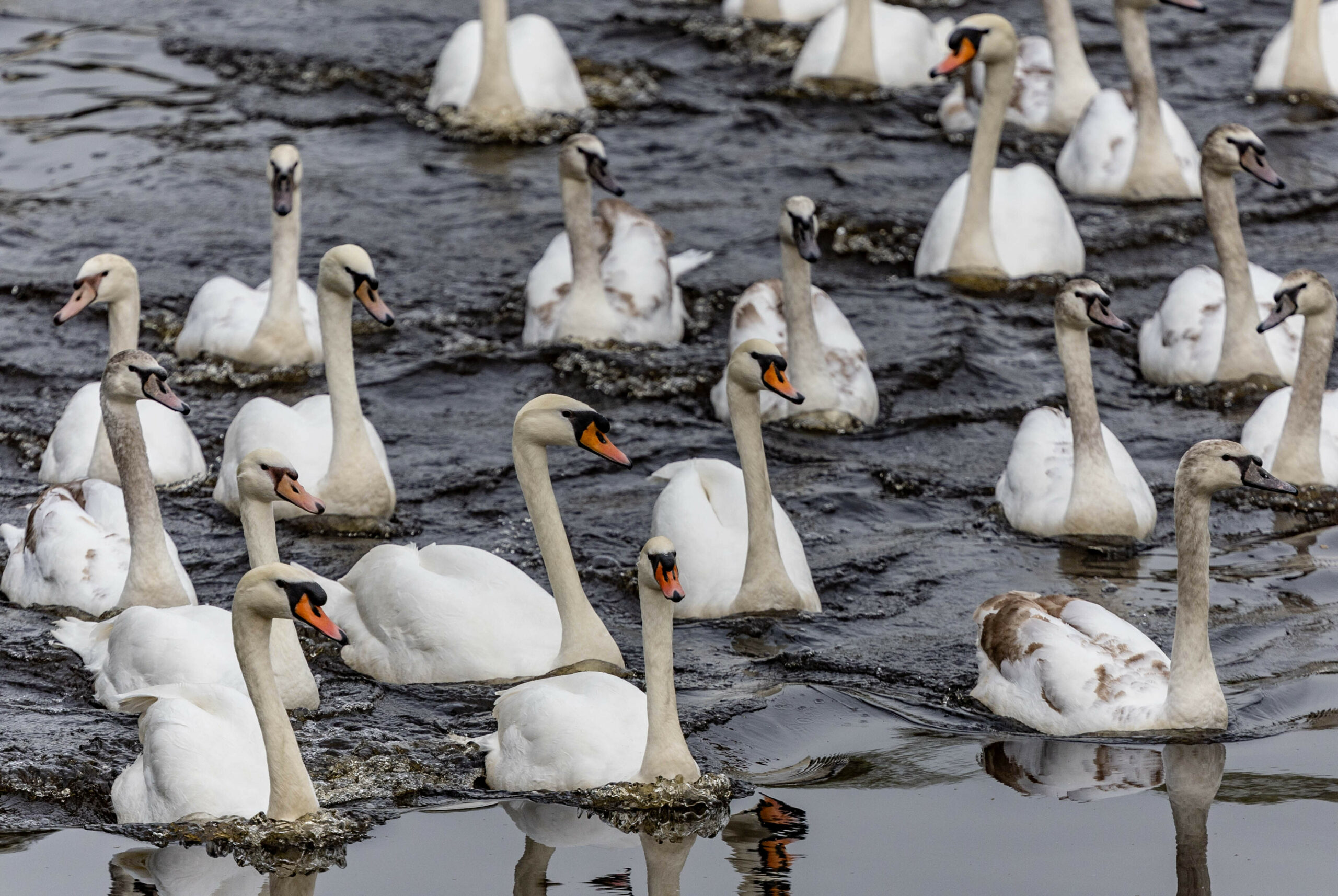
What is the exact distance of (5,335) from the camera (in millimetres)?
12484

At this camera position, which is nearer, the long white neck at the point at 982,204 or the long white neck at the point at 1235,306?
the long white neck at the point at 1235,306

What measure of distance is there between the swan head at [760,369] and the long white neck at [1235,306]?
3.45 meters

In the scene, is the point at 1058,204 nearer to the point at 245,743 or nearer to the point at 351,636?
the point at 351,636

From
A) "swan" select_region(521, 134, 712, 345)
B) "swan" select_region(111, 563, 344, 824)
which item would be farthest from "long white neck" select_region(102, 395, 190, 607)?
"swan" select_region(521, 134, 712, 345)

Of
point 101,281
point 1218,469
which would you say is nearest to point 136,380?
point 101,281

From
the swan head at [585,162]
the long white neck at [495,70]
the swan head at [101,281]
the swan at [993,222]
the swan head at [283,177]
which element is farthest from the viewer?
the long white neck at [495,70]

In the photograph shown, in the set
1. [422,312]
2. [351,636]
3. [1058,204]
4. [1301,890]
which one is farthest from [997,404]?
[1301,890]

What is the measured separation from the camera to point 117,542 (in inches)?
358

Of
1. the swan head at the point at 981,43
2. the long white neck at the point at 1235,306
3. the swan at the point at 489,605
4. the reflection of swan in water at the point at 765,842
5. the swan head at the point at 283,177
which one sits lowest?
the reflection of swan in water at the point at 765,842

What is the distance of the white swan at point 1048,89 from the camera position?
15945 mm

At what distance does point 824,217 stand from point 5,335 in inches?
218

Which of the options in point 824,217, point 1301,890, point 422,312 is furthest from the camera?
point 824,217

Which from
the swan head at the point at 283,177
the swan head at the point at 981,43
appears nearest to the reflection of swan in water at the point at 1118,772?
the swan head at the point at 283,177

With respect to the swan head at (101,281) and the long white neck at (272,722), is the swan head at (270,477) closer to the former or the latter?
the long white neck at (272,722)
